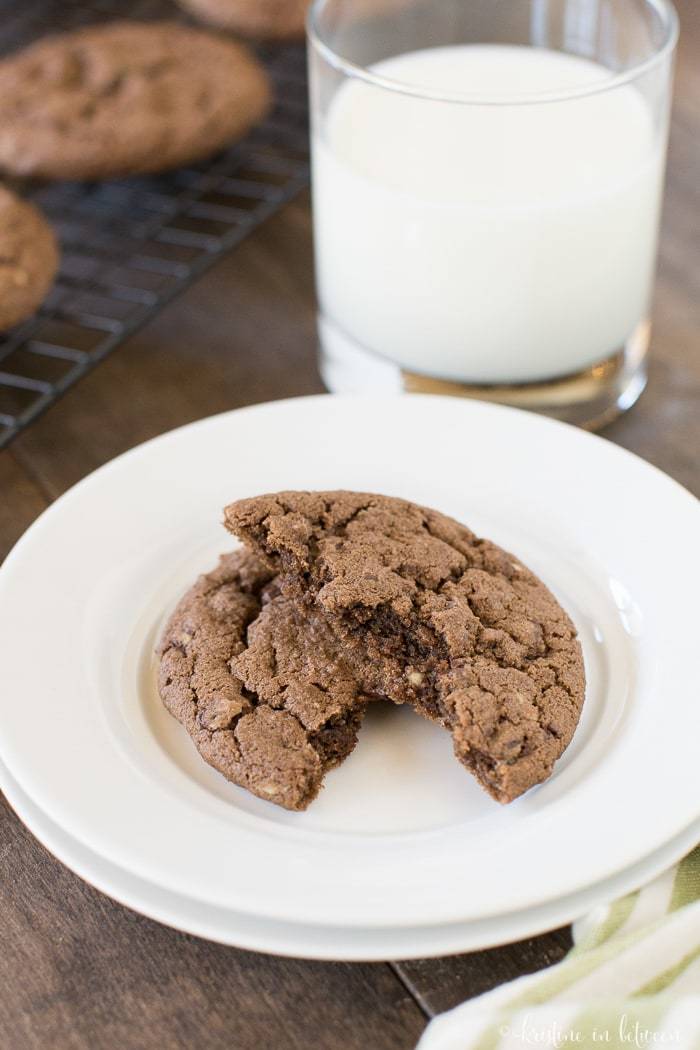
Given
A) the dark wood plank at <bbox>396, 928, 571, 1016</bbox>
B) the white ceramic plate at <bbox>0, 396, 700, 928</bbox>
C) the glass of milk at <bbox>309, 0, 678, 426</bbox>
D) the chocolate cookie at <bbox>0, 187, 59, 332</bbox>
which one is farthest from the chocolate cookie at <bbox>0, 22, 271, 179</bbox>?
the dark wood plank at <bbox>396, 928, 571, 1016</bbox>

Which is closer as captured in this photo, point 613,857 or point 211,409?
point 613,857

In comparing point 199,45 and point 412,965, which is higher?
point 199,45

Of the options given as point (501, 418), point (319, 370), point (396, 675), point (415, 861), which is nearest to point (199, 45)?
point (319, 370)

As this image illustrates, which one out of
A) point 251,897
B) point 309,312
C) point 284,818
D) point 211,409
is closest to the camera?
point 251,897

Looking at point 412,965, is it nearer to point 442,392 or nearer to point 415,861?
point 415,861

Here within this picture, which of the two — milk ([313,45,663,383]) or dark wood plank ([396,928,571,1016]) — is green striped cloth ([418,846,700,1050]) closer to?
dark wood plank ([396,928,571,1016])

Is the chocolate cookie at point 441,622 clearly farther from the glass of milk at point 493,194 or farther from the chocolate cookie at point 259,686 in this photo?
the glass of milk at point 493,194

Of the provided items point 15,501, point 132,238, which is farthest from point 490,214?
point 132,238
